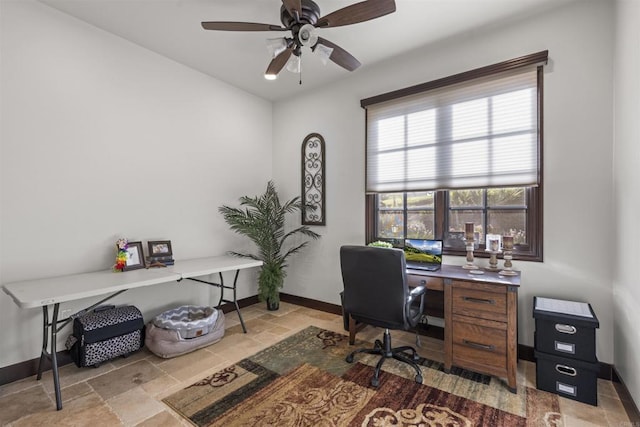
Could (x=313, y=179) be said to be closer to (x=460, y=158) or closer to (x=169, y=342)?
(x=460, y=158)

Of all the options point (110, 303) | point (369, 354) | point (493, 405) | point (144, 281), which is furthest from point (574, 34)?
point (110, 303)

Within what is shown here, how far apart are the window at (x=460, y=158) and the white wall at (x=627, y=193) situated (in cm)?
47

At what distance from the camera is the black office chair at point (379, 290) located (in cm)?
210

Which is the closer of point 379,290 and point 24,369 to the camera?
point 379,290

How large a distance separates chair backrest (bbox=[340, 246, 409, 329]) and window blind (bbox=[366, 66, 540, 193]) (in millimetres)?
1278

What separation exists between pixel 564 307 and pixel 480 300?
59 centimetres

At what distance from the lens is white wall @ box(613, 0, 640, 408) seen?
1.80 meters

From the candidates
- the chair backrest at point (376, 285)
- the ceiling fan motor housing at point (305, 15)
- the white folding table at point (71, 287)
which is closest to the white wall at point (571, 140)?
the chair backrest at point (376, 285)

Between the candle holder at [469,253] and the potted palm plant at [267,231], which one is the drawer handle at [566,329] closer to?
the candle holder at [469,253]

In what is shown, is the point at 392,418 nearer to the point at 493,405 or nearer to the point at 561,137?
the point at 493,405

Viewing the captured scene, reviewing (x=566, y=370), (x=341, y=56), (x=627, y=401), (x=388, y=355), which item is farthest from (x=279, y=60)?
(x=627, y=401)

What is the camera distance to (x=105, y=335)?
8.02 feet

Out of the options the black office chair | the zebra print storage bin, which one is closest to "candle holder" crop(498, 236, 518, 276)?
the black office chair

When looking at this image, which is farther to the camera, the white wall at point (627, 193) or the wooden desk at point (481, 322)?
the wooden desk at point (481, 322)
